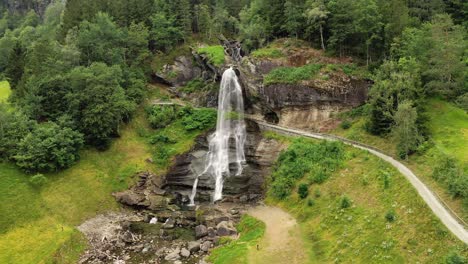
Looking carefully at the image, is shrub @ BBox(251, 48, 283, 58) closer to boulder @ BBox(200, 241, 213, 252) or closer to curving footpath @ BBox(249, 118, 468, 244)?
curving footpath @ BBox(249, 118, 468, 244)

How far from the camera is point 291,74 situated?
6694cm

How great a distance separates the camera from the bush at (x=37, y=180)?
5195 cm

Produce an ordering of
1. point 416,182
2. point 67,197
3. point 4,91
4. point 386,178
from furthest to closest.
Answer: point 4,91 → point 67,197 → point 386,178 → point 416,182

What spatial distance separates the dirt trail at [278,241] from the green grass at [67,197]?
19426 millimetres

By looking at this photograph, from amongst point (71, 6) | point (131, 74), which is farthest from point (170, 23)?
point (71, 6)

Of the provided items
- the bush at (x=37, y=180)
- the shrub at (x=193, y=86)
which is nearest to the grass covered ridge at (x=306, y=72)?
the shrub at (x=193, y=86)

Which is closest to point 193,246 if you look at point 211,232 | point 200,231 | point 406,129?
point 200,231

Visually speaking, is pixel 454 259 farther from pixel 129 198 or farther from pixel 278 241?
pixel 129 198

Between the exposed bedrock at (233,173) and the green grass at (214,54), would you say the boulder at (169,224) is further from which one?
the green grass at (214,54)

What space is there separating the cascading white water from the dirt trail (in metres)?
9.61

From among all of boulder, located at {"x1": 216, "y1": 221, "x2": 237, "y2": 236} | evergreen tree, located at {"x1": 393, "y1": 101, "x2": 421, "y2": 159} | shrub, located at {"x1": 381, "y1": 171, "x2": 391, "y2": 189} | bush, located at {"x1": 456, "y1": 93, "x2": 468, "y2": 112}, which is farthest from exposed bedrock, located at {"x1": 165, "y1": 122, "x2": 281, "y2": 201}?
bush, located at {"x1": 456, "y1": 93, "x2": 468, "y2": 112}

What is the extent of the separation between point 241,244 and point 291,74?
107ft

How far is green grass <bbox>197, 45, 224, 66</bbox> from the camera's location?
71.9 metres

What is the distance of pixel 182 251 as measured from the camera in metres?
44.8
